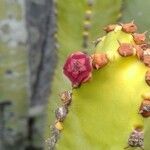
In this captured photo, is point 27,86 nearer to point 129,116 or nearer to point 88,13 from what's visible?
point 88,13

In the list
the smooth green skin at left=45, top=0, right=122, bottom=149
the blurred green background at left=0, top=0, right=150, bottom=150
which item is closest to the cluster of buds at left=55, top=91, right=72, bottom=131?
the blurred green background at left=0, top=0, right=150, bottom=150

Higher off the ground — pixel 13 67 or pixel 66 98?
pixel 66 98

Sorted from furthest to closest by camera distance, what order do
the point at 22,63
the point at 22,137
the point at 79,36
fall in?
the point at 22,137 → the point at 22,63 → the point at 79,36

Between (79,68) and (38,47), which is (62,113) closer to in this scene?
(79,68)

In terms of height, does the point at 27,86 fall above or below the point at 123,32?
below

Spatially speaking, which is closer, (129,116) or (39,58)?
(129,116)

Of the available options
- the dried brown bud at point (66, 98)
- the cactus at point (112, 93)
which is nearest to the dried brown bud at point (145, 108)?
the cactus at point (112, 93)

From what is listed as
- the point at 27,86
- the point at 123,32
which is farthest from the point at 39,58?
the point at 123,32

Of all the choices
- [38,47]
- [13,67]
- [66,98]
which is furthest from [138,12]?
[38,47]
